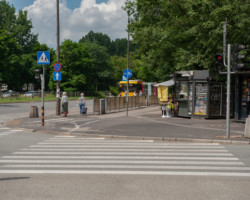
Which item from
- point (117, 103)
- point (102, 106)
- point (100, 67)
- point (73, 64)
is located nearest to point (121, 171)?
point (102, 106)

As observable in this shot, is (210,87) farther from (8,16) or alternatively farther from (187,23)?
(8,16)

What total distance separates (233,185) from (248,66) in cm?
1295

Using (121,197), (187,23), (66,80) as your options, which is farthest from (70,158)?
(66,80)

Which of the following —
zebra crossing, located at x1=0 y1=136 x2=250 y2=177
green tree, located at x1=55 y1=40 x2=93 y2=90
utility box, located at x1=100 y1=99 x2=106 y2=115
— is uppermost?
green tree, located at x1=55 y1=40 x2=93 y2=90

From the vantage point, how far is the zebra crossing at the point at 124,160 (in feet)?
25.3

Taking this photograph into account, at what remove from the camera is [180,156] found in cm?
962

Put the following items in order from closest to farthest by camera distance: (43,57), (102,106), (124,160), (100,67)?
(124,160), (43,57), (102,106), (100,67)

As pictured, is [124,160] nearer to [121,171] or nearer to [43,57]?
[121,171]

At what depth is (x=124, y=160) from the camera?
29.3 feet

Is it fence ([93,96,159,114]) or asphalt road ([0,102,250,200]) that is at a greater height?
fence ([93,96,159,114])

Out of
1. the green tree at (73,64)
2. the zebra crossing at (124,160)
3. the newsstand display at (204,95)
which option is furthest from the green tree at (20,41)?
the zebra crossing at (124,160)

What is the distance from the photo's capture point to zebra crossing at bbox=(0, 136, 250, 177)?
7703 millimetres

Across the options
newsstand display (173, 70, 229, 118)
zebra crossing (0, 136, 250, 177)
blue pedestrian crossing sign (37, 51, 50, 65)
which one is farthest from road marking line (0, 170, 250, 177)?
newsstand display (173, 70, 229, 118)

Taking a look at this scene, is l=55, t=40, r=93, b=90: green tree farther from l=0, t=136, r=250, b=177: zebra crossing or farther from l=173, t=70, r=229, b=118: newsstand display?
l=0, t=136, r=250, b=177: zebra crossing
